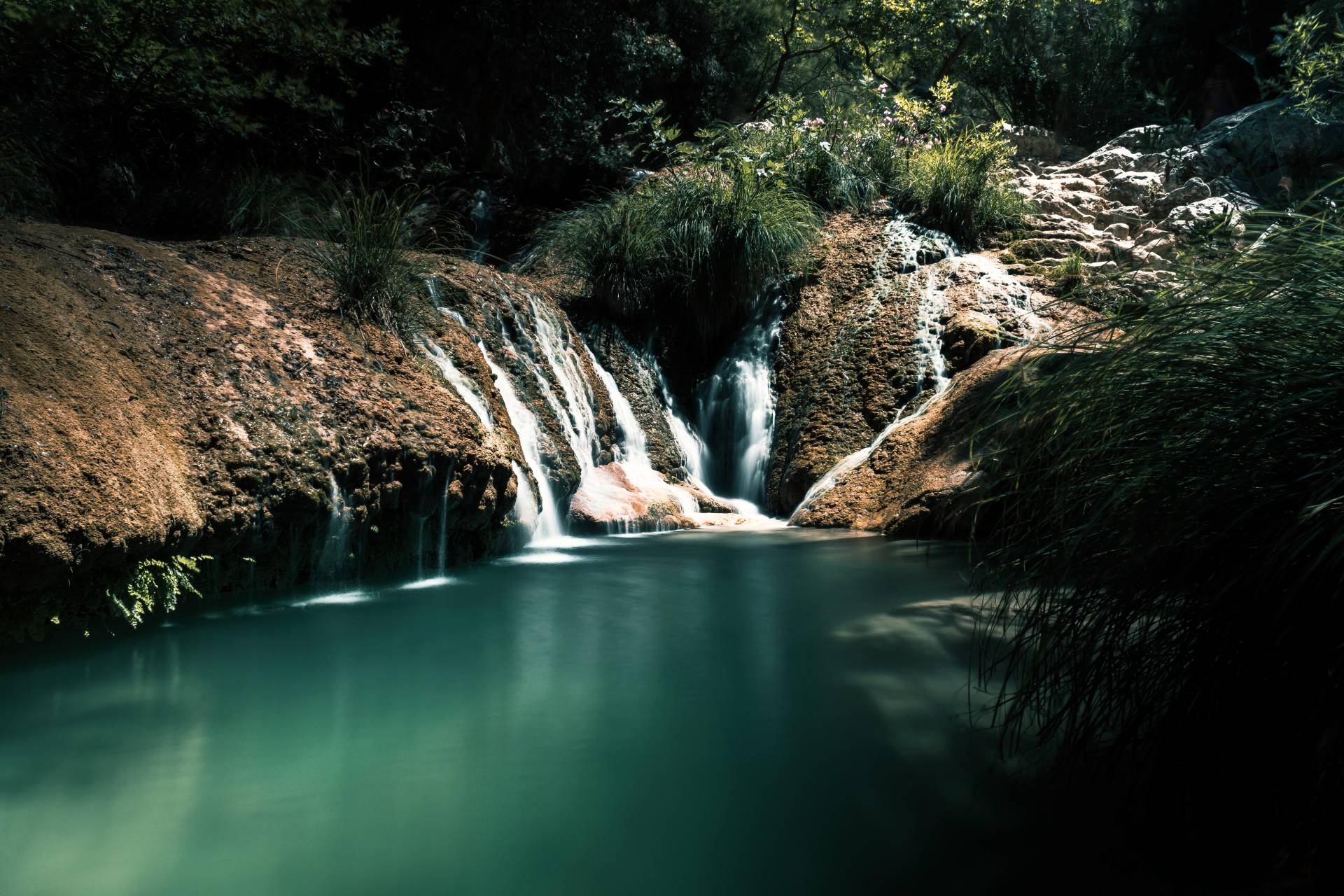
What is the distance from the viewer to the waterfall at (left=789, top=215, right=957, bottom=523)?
264 inches

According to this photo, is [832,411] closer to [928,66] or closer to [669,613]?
[669,613]

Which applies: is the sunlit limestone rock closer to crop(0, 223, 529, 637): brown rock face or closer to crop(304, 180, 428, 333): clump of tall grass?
crop(0, 223, 529, 637): brown rock face

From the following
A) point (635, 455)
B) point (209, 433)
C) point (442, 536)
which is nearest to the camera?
point (209, 433)

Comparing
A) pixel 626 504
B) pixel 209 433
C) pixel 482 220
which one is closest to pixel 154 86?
pixel 482 220

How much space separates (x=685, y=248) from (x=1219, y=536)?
269 inches

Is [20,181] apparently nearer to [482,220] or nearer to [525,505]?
[525,505]

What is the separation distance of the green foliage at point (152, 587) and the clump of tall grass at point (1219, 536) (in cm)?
294

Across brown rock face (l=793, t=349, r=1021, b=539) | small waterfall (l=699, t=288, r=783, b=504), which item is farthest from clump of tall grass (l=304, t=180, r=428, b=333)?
small waterfall (l=699, t=288, r=783, b=504)

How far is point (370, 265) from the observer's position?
4.91 metres

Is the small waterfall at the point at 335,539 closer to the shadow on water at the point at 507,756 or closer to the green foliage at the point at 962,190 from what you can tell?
the shadow on water at the point at 507,756

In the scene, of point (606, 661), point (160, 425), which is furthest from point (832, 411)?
point (160, 425)

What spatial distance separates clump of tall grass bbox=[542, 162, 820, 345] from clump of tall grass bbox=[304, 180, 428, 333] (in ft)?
9.11

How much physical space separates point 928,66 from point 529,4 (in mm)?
10256

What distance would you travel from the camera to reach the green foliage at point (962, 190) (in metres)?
8.91
